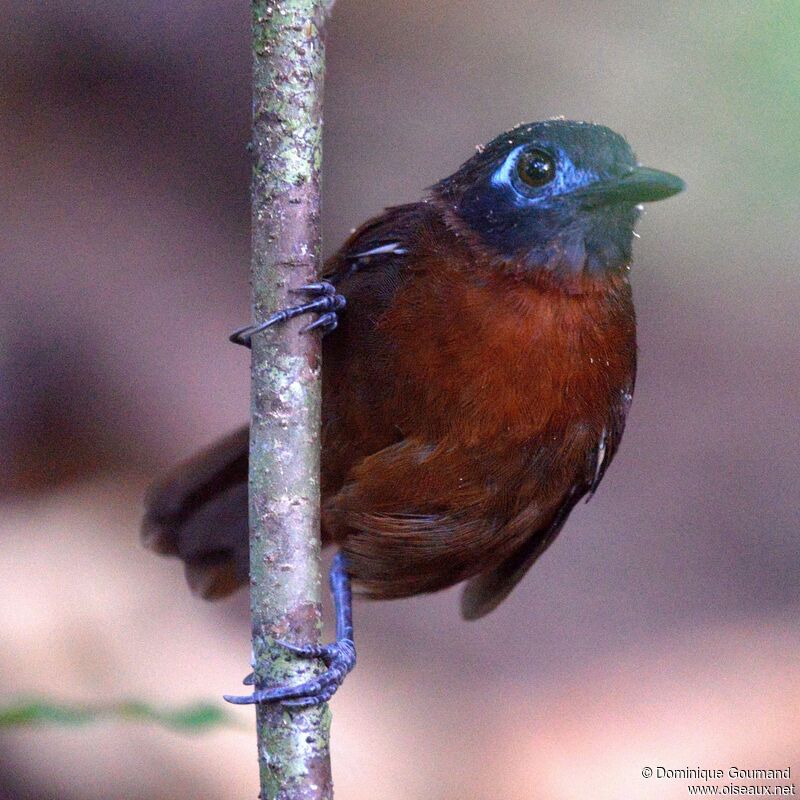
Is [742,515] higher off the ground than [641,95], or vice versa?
[641,95]

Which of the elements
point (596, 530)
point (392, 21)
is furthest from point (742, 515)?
point (392, 21)

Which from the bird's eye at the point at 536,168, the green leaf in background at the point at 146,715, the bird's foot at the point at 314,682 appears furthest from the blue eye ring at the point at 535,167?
the green leaf in background at the point at 146,715

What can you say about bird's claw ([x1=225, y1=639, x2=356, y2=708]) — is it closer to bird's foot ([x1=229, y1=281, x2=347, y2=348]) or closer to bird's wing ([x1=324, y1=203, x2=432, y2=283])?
bird's foot ([x1=229, y1=281, x2=347, y2=348])

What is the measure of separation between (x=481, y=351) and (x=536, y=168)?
0.52 m

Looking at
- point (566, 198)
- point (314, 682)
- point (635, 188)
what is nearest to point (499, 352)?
point (566, 198)

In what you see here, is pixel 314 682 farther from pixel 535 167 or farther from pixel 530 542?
pixel 535 167

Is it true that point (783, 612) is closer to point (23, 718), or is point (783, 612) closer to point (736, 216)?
point (736, 216)

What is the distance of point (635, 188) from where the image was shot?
266 centimetres

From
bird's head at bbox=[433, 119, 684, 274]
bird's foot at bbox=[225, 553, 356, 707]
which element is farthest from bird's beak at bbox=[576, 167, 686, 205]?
bird's foot at bbox=[225, 553, 356, 707]

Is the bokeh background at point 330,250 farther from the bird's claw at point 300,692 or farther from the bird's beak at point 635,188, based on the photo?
the bird's beak at point 635,188

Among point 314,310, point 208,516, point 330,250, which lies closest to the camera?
point 314,310

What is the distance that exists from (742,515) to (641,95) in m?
2.66

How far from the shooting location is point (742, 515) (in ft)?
19.9

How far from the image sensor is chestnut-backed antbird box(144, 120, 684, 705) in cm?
274
